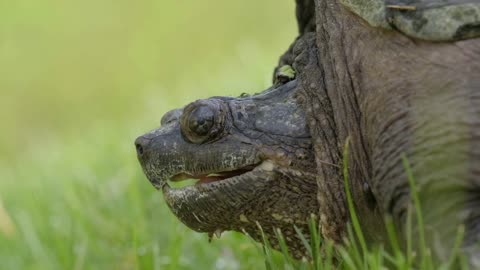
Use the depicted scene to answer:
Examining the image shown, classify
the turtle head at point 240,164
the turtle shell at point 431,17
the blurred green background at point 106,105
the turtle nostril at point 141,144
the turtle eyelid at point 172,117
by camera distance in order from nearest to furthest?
the turtle shell at point 431,17 < the turtle head at point 240,164 < the turtle nostril at point 141,144 < the turtle eyelid at point 172,117 < the blurred green background at point 106,105

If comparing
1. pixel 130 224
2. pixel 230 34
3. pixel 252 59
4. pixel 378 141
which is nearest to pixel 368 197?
pixel 378 141

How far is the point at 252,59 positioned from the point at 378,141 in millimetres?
4563

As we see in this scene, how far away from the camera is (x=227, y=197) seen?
374 centimetres

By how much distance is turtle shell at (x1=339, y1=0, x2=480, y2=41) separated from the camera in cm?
323

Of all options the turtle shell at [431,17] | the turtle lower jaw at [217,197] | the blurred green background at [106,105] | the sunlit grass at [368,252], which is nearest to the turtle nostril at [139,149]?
the turtle lower jaw at [217,197]

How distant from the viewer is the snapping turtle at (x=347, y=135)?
3.14 metres

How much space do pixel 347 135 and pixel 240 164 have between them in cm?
42

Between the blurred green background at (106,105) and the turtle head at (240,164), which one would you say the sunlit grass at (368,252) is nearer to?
the turtle head at (240,164)

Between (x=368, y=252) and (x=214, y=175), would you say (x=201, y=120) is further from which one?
(x=368, y=252)

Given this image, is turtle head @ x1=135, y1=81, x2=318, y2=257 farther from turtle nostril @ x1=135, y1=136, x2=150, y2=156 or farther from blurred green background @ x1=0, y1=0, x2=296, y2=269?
blurred green background @ x1=0, y1=0, x2=296, y2=269

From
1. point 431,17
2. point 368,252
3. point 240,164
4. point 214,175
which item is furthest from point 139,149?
point 431,17

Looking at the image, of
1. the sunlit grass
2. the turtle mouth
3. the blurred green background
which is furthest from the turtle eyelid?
the sunlit grass

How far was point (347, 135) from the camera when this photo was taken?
358cm

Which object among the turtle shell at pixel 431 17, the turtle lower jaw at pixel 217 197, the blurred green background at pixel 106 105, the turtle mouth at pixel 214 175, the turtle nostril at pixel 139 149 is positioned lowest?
the blurred green background at pixel 106 105
